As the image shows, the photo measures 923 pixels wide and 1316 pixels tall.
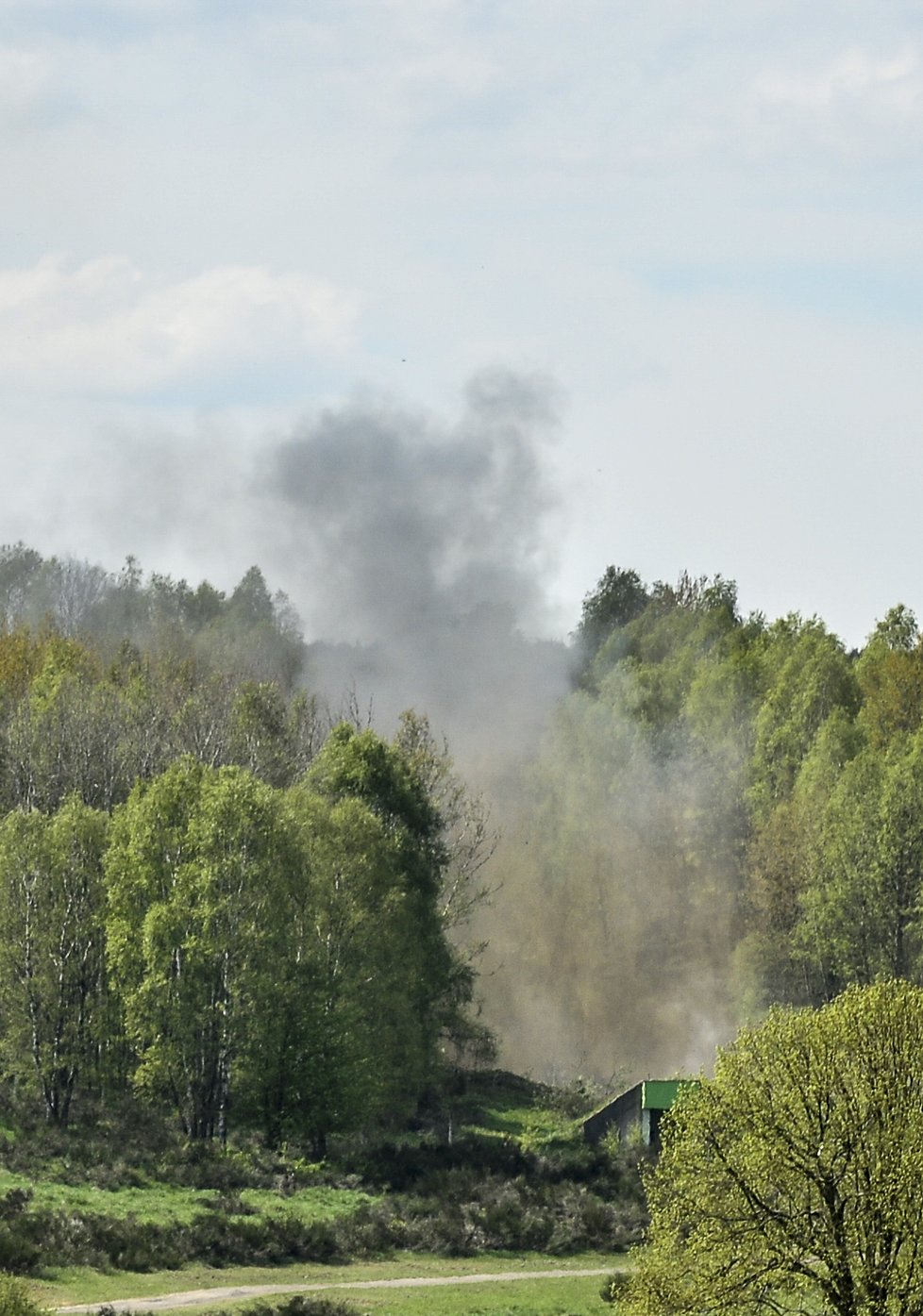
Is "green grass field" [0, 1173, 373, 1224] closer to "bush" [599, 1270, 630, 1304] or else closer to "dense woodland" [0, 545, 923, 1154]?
"dense woodland" [0, 545, 923, 1154]

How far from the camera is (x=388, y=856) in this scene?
78.1m

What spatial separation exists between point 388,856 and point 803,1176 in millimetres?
36959

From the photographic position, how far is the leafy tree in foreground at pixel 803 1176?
137 feet

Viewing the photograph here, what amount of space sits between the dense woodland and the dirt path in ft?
45.3

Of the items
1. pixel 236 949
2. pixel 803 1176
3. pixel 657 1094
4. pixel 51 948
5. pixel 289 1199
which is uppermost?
pixel 51 948

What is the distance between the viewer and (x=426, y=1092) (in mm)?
84438

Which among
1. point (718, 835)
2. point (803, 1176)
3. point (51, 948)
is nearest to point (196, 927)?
point (51, 948)

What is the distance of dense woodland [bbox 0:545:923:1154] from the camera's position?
70688mm

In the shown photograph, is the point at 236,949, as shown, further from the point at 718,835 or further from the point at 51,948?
the point at 718,835

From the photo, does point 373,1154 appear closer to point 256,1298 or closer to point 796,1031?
point 256,1298

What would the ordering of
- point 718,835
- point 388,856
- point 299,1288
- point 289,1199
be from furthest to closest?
point 718,835 < point 388,856 < point 289,1199 < point 299,1288

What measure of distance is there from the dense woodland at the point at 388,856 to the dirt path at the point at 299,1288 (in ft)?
45.3

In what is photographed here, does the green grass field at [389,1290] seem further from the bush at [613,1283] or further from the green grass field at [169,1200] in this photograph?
the green grass field at [169,1200]

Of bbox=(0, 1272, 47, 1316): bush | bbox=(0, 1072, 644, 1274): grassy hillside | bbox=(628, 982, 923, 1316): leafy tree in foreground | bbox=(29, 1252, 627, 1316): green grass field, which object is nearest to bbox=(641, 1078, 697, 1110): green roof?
bbox=(0, 1072, 644, 1274): grassy hillside
